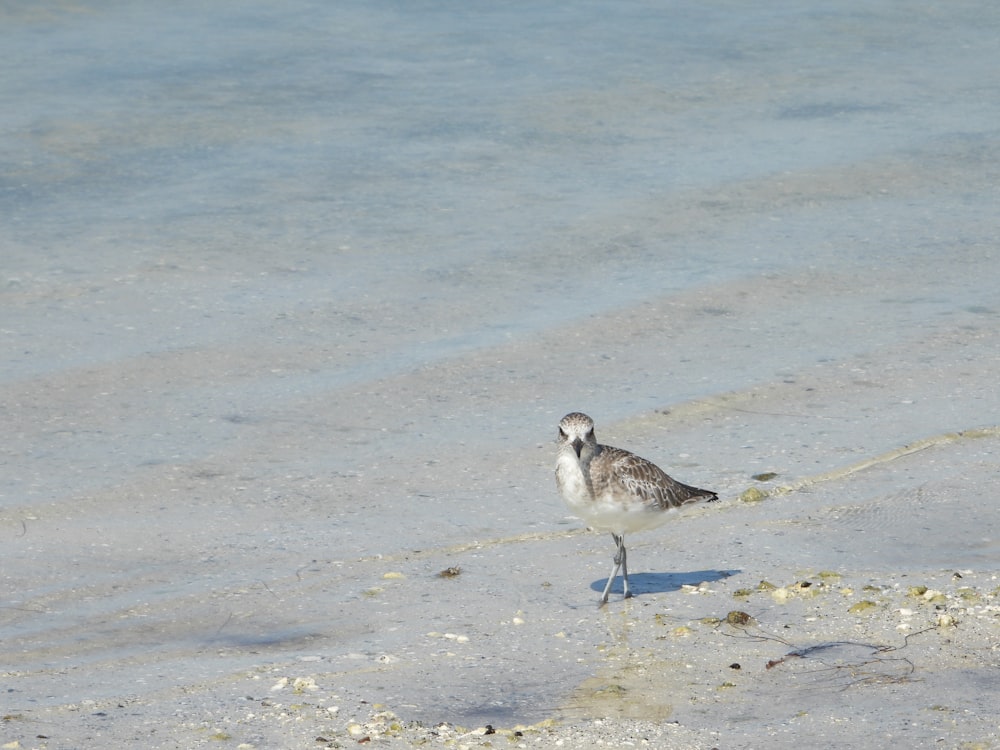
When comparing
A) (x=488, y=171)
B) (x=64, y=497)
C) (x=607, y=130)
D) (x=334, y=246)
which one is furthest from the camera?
(x=607, y=130)

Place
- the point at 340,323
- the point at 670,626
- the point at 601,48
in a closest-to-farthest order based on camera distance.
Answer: the point at 670,626
the point at 340,323
the point at 601,48

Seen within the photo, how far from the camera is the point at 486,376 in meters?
10.8

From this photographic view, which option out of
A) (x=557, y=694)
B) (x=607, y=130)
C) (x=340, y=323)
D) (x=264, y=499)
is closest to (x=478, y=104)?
(x=607, y=130)

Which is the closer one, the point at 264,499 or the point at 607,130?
the point at 264,499

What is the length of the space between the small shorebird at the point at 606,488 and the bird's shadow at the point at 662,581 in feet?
0.32

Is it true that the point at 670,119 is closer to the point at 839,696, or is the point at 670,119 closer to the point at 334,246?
the point at 334,246

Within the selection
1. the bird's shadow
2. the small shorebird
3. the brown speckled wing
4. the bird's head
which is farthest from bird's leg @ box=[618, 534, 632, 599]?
the bird's head

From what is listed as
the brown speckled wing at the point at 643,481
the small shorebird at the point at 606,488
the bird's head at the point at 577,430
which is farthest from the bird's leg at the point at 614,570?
the bird's head at the point at 577,430

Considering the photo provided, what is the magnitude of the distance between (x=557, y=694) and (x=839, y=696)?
3.60 ft

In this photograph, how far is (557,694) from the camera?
6.54 m

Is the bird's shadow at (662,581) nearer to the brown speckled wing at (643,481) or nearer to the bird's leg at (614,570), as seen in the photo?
the bird's leg at (614,570)

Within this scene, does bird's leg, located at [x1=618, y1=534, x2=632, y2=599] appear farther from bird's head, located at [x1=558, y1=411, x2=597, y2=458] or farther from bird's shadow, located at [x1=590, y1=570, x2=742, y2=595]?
bird's head, located at [x1=558, y1=411, x2=597, y2=458]

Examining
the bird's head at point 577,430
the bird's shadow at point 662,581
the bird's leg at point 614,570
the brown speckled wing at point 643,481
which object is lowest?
the bird's shadow at point 662,581

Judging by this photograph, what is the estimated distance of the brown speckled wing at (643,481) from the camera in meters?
7.61
